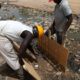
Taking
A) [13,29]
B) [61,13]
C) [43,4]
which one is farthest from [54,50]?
[43,4]

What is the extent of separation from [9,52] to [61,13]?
1.60 meters

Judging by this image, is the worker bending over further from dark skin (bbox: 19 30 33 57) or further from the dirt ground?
the dirt ground

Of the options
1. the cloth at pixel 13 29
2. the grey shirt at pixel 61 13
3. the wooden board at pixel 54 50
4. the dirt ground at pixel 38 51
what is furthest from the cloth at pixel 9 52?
the grey shirt at pixel 61 13

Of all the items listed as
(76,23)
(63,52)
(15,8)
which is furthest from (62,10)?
(15,8)

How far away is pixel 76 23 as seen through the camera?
11242mm

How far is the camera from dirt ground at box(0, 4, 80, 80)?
25.2 ft

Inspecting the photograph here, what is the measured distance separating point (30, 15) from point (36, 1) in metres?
1.59

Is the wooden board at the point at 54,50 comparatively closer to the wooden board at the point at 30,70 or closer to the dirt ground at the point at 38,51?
the dirt ground at the point at 38,51

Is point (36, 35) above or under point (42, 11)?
above

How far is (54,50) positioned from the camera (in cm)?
802

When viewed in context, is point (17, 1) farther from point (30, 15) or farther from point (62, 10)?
point (62, 10)

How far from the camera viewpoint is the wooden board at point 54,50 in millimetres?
7516

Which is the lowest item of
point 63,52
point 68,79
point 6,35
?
point 68,79

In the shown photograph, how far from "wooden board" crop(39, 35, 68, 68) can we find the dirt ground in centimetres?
19
